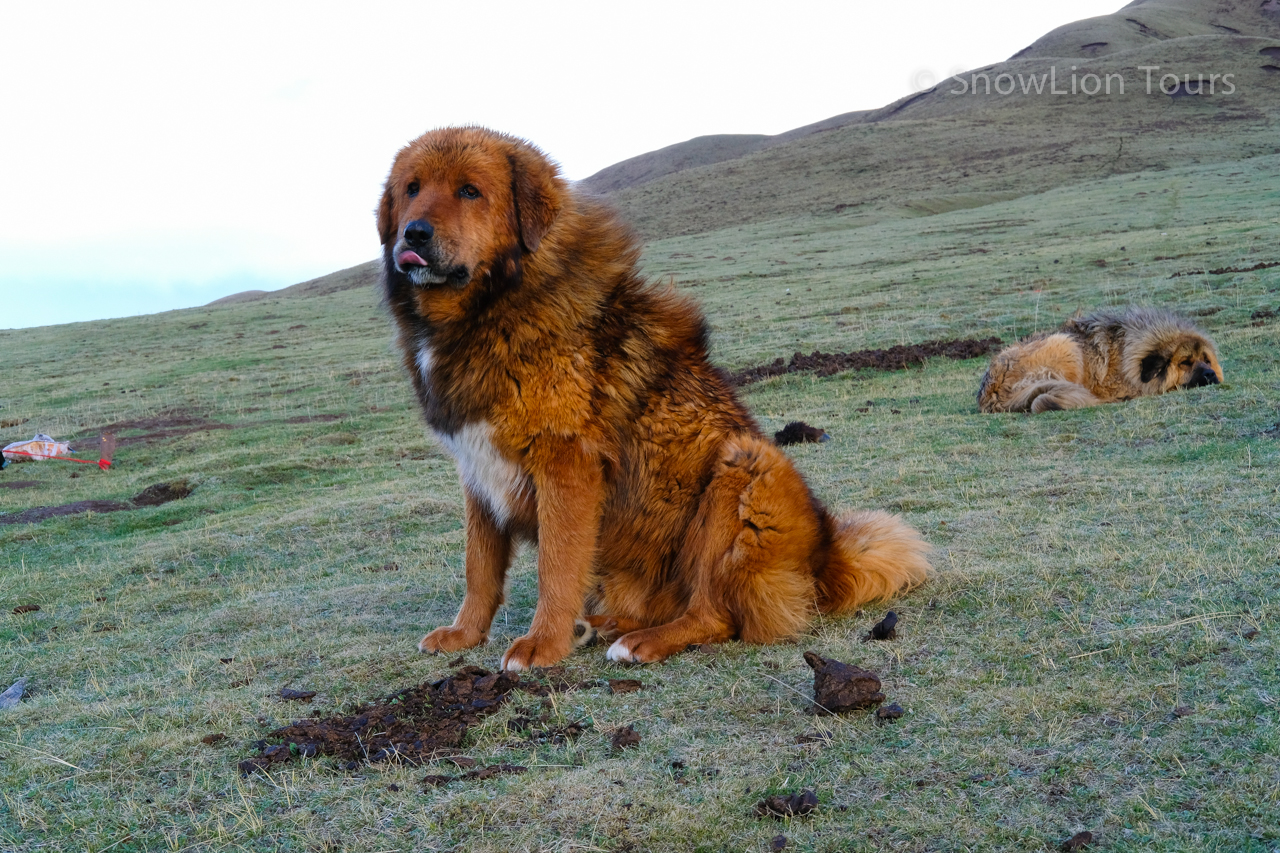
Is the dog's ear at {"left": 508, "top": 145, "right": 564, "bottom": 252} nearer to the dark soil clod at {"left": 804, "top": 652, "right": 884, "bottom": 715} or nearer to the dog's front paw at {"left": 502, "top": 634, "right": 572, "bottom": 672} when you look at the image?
the dog's front paw at {"left": 502, "top": 634, "right": 572, "bottom": 672}

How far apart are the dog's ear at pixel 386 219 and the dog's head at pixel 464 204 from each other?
0.09ft

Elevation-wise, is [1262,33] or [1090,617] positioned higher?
[1262,33]

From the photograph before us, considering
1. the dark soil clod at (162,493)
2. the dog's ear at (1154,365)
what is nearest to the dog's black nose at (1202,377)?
the dog's ear at (1154,365)

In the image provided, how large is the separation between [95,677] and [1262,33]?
136 meters

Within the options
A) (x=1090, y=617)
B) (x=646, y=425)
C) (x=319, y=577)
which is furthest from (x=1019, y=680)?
(x=319, y=577)

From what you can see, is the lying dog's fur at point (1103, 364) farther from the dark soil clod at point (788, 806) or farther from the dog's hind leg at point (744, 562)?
the dark soil clod at point (788, 806)

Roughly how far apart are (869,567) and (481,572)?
199cm

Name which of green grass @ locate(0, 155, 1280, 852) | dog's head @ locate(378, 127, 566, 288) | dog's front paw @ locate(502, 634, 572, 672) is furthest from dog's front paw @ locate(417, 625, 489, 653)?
dog's head @ locate(378, 127, 566, 288)

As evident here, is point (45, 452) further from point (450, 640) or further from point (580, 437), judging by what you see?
point (580, 437)

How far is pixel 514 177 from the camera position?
4496mm

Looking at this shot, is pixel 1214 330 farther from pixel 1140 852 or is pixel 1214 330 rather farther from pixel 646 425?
pixel 1140 852

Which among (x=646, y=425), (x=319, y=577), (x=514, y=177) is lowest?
(x=319, y=577)

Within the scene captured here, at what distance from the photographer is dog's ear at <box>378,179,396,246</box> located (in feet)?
15.5

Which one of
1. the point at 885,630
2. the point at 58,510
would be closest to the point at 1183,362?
the point at 885,630
